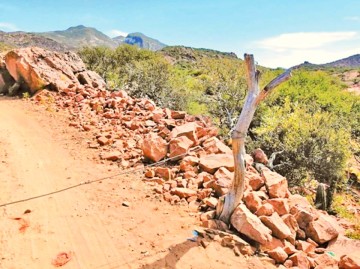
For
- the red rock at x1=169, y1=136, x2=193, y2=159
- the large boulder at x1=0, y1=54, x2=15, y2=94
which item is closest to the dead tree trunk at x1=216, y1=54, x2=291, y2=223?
the red rock at x1=169, y1=136, x2=193, y2=159

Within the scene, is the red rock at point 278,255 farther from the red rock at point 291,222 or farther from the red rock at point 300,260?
the red rock at point 291,222

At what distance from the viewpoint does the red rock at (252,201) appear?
5746mm

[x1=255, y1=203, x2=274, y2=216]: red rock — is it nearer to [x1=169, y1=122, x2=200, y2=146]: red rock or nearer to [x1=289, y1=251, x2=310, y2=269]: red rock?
[x1=289, y1=251, x2=310, y2=269]: red rock

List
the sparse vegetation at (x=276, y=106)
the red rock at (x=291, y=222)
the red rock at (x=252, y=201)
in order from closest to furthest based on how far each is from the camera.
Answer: the red rock at (x=291, y=222) < the red rock at (x=252, y=201) < the sparse vegetation at (x=276, y=106)

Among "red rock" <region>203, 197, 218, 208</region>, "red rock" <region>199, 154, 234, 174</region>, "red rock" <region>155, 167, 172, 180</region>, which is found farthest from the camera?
"red rock" <region>155, 167, 172, 180</region>

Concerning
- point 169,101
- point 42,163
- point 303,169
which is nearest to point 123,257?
point 42,163

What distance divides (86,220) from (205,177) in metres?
2.34

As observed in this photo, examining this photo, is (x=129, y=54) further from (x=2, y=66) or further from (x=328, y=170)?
(x=328, y=170)

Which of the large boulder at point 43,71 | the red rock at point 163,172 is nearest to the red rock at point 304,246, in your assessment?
the red rock at point 163,172

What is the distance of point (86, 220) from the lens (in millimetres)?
5820

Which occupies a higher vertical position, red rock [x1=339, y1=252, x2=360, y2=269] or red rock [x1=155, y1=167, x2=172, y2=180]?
red rock [x1=155, y1=167, x2=172, y2=180]

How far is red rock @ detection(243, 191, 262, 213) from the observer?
5746mm

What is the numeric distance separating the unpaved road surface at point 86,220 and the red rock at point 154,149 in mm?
631

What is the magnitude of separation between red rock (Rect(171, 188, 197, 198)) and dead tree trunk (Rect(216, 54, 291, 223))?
3.43 ft
